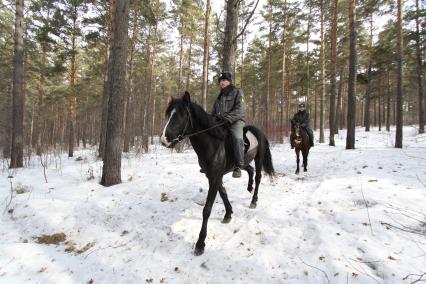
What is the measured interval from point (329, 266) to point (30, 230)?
5450mm

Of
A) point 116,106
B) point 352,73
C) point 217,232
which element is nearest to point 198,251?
point 217,232

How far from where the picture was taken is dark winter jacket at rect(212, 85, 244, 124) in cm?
499

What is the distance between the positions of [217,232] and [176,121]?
2231 mm

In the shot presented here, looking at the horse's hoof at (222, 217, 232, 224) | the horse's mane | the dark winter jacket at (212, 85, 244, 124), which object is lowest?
the horse's hoof at (222, 217, 232, 224)

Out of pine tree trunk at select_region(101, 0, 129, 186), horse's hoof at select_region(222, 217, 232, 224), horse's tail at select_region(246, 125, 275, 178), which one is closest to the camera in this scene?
horse's hoof at select_region(222, 217, 232, 224)

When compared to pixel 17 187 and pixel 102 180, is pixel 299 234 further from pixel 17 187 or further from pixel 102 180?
pixel 17 187

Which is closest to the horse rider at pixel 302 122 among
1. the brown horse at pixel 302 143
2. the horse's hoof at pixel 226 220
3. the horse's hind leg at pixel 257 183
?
the brown horse at pixel 302 143

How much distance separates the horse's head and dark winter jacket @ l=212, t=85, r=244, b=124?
1050mm

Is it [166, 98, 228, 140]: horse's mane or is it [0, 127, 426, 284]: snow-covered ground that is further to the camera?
[166, 98, 228, 140]: horse's mane

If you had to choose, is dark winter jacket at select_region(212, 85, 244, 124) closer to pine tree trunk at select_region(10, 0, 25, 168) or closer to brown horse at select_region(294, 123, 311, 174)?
brown horse at select_region(294, 123, 311, 174)

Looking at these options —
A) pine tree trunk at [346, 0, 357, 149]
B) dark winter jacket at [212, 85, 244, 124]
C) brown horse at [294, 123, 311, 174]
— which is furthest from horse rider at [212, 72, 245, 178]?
pine tree trunk at [346, 0, 357, 149]

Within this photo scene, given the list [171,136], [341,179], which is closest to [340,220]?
[341,179]

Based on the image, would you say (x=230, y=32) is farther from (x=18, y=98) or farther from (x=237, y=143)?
(x=18, y=98)

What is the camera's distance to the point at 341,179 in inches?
280
